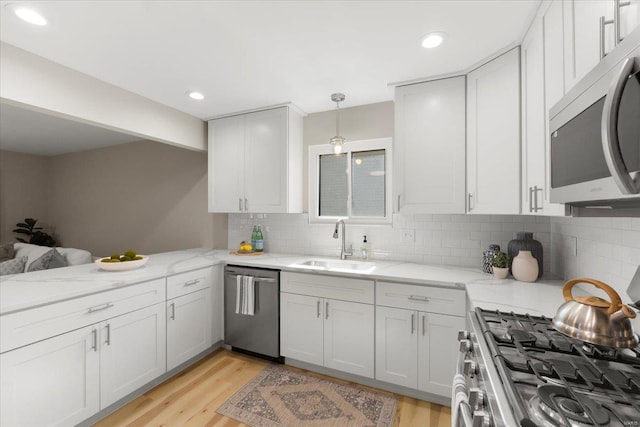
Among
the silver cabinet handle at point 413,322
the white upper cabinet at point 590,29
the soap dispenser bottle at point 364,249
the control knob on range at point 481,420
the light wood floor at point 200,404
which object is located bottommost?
the light wood floor at point 200,404

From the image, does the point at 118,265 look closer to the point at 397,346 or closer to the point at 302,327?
the point at 302,327

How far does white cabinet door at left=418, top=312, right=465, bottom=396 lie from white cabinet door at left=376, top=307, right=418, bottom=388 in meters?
0.05

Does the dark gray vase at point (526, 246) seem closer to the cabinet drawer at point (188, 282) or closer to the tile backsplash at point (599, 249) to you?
the tile backsplash at point (599, 249)

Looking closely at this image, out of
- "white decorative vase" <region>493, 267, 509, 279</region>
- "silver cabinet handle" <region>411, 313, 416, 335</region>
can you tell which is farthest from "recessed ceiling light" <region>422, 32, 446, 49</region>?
"silver cabinet handle" <region>411, 313, 416, 335</region>

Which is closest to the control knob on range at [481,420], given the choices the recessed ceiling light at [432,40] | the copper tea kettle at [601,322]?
the copper tea kettle at [601,322]

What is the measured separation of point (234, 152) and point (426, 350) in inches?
102

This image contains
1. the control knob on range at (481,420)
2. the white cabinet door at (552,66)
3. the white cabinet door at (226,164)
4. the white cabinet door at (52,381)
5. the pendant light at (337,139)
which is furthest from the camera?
the white cabinet door at (226,164)

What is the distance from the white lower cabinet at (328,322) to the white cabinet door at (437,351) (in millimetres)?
371

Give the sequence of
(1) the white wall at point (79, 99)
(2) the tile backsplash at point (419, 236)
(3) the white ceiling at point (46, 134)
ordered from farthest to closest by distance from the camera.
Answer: (3) the white ceiling at point (46, 134)
(2) the tile backsplash at point (419, 236)
(1) the white wall at point (79, 99)

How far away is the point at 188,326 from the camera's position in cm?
256

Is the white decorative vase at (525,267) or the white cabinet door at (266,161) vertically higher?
the white cabinet door at (266,161)

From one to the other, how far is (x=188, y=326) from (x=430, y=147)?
2.54m

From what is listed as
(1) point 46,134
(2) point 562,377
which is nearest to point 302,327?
(2) point 562,377

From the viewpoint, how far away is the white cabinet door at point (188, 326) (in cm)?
241
